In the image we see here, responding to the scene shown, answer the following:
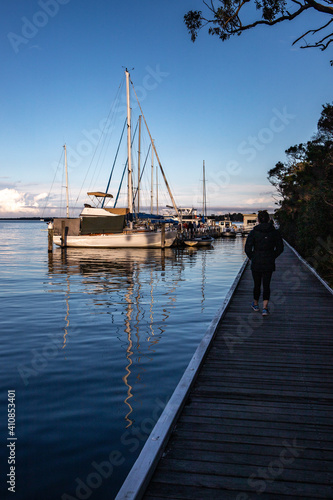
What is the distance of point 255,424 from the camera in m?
4.43

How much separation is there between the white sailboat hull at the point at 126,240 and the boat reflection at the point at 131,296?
1078 cm

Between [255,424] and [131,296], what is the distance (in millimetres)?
11365

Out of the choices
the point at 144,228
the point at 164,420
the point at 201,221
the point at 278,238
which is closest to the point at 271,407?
the point at 164,420

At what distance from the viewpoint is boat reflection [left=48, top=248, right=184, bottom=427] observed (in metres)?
8.20

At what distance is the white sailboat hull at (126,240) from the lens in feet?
133

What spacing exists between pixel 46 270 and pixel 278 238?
19.1m

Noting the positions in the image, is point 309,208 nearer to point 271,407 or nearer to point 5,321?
point 5,321

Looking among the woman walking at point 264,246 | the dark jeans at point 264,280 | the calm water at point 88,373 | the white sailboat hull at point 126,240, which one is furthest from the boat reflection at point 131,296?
the white sailboat hull at point 126,240

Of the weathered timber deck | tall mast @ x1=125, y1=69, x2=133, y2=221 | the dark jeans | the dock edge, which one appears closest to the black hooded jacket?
the dark jeans

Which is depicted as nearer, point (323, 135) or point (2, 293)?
point (2, 293)

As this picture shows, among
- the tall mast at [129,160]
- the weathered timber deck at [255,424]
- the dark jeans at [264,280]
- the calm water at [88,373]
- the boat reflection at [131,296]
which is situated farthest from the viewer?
the tall mast at [129,160]

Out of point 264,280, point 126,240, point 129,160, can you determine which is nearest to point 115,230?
point 126,240

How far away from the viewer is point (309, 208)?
2055 centimetres

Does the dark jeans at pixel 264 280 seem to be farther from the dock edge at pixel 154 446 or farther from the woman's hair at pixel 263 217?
the dock edge at pixel 154 446
